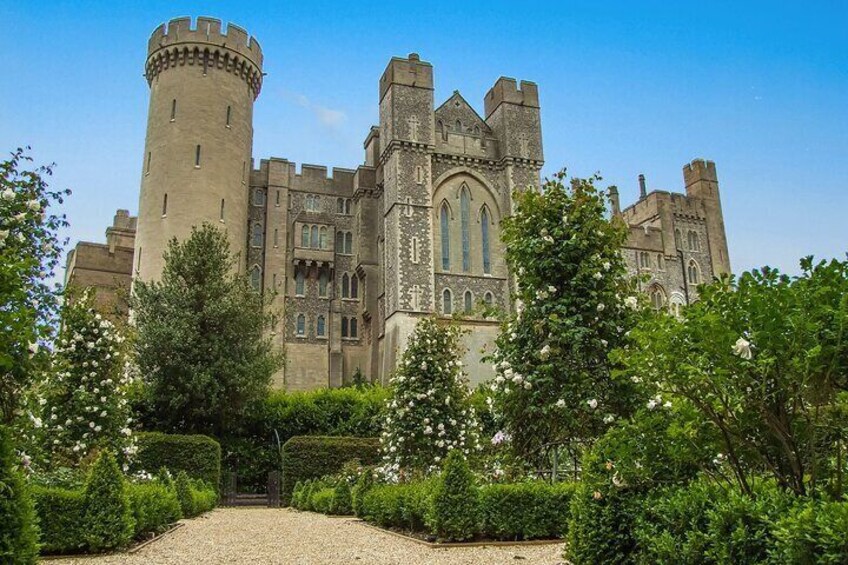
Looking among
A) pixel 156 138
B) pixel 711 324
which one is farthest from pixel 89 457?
pixel 156 138

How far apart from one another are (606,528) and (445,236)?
95.6 ft

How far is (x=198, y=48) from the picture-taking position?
33688 mm

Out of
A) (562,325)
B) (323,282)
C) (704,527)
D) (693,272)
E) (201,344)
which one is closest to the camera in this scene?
(704,527)

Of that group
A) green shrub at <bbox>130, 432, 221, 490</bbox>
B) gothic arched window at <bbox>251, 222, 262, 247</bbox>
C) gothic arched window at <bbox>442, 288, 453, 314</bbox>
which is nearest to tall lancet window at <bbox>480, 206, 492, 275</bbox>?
gothic arched window at <bbox>442, 288, 453, 314</bbox>

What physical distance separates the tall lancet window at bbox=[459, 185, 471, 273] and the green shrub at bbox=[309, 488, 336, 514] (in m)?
18.8

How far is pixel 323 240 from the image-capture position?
126 ft

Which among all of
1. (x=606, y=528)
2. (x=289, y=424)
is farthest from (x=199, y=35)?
(x=606, y=528)

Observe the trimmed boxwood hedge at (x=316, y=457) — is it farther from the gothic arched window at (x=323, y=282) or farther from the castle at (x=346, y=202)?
the gothic arched window at (x=323, y=282)

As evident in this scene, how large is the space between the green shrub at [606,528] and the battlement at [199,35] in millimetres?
33335

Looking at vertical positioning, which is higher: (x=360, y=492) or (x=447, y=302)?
(x=447, y=302)

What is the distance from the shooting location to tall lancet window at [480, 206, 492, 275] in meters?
34.7

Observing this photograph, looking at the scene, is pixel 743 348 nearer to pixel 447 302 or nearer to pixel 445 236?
pixel 447 302

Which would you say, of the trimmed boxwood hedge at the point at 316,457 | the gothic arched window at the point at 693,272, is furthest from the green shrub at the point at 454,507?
the gothic arched window at the point at 693,272

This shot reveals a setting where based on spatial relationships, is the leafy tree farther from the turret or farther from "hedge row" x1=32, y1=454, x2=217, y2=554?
the turret
